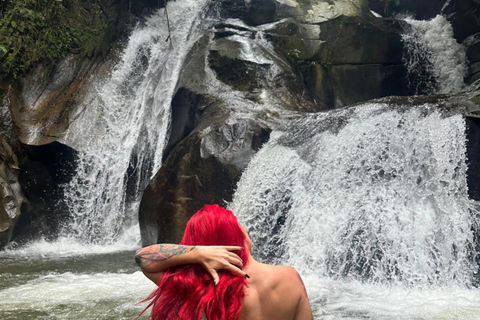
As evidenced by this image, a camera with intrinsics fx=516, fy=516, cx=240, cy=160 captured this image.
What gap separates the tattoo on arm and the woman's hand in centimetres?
7

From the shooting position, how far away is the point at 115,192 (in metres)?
10.2

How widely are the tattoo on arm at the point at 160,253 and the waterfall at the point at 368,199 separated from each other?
410 cm

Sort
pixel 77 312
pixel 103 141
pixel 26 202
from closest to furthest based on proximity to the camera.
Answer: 1. pixel 77 312
2. pixel 26 202
3. pixel 103 141

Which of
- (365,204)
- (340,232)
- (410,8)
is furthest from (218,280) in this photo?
(410,8)

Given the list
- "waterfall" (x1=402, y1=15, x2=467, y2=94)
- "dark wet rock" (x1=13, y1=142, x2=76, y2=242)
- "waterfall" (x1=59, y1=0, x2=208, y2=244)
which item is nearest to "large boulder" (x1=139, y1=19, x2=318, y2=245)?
"waterfall" (x1=59, y1=0, x2=208, y2=244)

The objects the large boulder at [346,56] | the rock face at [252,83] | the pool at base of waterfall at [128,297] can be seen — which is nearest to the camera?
the pool at base of waterfall at [128,297]

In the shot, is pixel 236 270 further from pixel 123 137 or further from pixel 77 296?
pixel 123 137

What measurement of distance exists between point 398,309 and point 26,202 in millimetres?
7589

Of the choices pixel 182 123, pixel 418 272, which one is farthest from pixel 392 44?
pixel 418 272

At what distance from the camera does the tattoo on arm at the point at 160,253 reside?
6.36 ft

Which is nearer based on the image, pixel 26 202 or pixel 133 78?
pixel 26 202

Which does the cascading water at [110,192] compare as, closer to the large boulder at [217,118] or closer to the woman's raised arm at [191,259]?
the large boulder at [217,118]

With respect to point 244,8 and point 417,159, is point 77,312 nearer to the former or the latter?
point 417,159

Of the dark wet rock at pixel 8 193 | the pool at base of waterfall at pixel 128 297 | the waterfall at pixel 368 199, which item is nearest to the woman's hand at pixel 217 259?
the pool at base of waterfall at pixel 128 297
